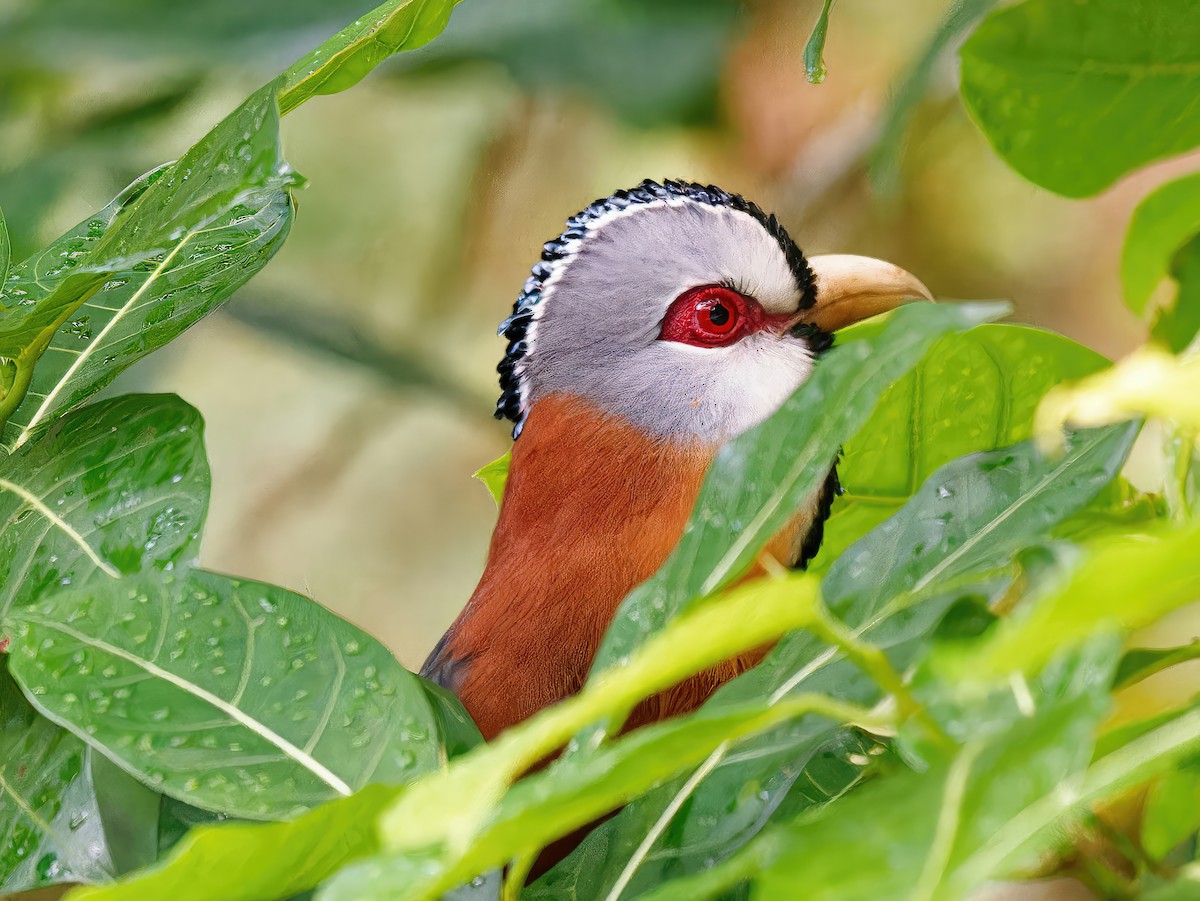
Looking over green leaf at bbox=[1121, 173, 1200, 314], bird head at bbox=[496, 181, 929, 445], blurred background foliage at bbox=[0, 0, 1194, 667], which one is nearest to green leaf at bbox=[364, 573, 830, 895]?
green leaf at bbox=[1121, 173, 1200, 314]

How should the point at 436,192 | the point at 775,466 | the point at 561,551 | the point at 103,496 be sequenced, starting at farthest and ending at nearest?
the point at 436,192
the point at 561,551
the point at 103,496
the point at 775,466

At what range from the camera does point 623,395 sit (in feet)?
2.95

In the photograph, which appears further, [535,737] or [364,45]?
[364,45]

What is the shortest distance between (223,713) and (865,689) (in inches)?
9.3

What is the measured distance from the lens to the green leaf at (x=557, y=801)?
0.26 m

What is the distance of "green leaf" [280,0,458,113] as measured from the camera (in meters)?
0.55

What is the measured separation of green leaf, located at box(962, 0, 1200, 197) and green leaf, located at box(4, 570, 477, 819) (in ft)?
1.12

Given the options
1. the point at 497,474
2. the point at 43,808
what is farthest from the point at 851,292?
the point at 43,808

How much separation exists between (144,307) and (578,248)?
41 centimetres

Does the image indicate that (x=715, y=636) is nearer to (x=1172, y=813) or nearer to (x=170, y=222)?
(x=1172, y=813)

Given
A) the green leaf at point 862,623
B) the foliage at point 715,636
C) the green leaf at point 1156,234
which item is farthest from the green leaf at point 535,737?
the green leaf at point 1156,234

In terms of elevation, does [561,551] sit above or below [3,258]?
below

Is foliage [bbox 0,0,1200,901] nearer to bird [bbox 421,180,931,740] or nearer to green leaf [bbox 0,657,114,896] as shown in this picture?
green leaf [bbox 0,657,114,896]

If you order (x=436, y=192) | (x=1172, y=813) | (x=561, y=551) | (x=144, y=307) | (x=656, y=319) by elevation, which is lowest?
(x=1172, y=813)
